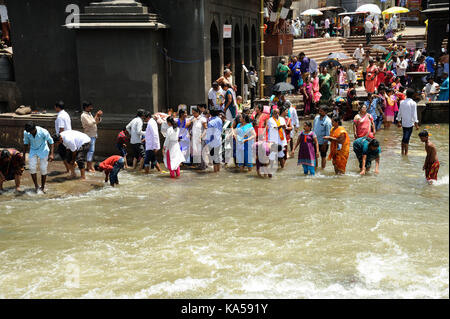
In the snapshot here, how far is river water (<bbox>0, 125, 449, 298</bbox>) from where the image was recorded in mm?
6199

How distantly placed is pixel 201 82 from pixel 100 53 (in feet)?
9.10

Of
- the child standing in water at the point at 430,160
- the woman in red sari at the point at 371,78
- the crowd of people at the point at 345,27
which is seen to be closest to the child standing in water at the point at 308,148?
the child standing in water at the point at 430,160

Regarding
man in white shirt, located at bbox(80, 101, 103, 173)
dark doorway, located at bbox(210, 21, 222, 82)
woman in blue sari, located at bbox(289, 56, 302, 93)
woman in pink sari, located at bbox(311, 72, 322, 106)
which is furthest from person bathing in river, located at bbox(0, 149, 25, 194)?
woman in blue sari, located at bbox(289, 56, 302, 93)

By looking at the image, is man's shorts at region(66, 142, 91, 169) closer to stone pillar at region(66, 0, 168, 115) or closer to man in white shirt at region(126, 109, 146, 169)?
man in white shirt at region(126, 109, 146, 169)

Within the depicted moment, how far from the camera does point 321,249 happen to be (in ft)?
23.8

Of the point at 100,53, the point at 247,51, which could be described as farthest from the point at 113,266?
the point at 247,51

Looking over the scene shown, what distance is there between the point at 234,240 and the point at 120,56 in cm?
737

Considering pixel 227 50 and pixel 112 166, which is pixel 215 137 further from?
pixel 227 50

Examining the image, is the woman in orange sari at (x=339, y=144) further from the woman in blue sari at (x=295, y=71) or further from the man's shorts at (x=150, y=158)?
the woman in blue sari at (x=295, y=71)

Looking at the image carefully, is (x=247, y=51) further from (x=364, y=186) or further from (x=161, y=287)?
(x=161, y=287)

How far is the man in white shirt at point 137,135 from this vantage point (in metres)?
11.8

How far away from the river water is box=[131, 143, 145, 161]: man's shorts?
1.14 metres

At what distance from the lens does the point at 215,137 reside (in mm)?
11852

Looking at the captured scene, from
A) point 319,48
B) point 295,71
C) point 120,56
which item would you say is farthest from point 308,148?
point 319,48
